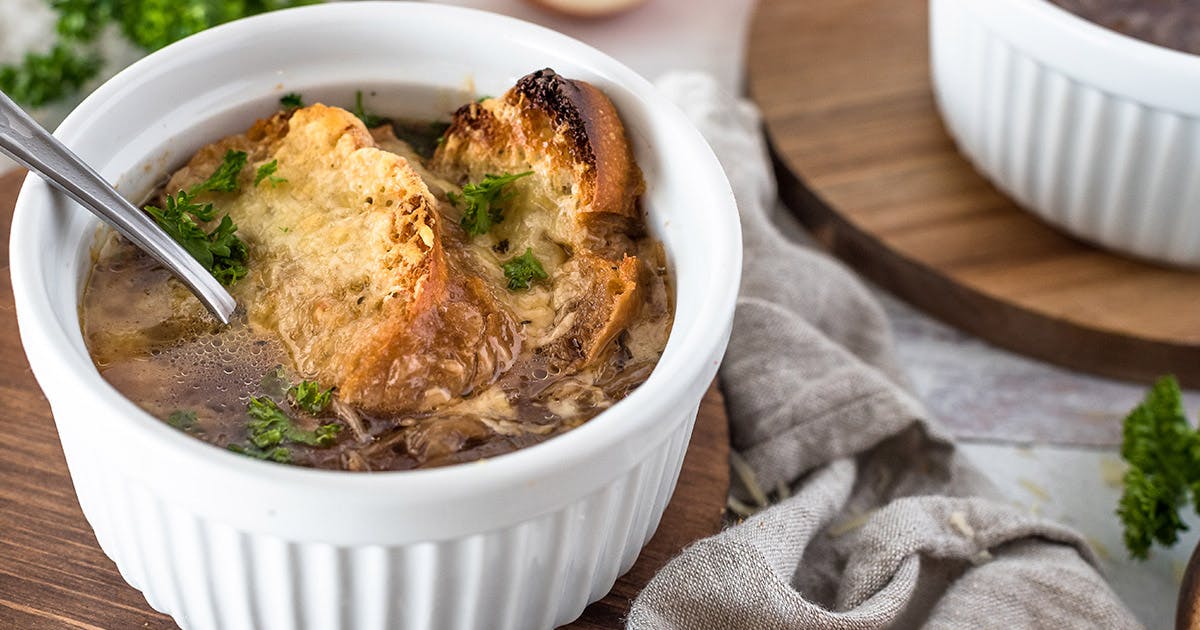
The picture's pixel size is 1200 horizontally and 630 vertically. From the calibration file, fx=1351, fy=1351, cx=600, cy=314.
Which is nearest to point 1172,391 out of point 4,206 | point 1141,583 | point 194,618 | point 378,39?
point 1141,583

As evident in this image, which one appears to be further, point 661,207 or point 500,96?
point 500,96

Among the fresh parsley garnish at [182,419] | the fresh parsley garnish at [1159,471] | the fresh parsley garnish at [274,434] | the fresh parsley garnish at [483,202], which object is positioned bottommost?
the fresh parsley garnish at [1159,471]

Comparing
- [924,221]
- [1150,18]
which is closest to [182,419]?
[924,221]

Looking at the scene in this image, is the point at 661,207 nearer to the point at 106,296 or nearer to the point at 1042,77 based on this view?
the point at 106,296

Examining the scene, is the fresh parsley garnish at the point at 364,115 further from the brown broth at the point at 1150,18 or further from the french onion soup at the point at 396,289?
the brown broth at the point at 1150,18

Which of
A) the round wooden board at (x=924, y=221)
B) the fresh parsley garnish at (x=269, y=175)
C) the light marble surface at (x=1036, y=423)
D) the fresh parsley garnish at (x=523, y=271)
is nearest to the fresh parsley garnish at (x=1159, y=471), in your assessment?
the light marble surface at (x=1036, y=423)

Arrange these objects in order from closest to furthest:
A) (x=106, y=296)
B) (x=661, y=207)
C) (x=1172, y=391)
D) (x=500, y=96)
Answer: (x=106, y=296), (x=661, y=207), (x=500, y=96), (x=1172, y=391)
